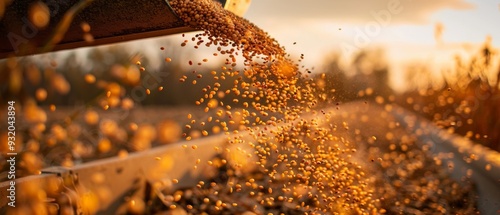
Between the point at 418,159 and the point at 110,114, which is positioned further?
the point at 110,114

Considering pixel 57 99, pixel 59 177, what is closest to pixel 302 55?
pixel 59 177

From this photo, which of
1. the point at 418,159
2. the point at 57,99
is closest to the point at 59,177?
the point at 418,159

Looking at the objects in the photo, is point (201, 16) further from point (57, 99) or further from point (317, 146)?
point (57, 99)

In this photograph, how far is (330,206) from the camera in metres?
3.19

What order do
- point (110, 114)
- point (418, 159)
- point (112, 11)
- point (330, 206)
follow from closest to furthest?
point (112, 11), point (330, 206), point (418, 159), point (110, 114)

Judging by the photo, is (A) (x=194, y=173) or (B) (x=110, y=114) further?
(B) (x=110, y=114)

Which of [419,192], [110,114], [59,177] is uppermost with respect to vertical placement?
[110,114]

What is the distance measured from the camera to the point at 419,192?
4.07 metres

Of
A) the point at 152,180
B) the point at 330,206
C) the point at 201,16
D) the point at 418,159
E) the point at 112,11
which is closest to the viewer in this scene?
the point at 112,11

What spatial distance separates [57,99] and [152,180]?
30.2ft

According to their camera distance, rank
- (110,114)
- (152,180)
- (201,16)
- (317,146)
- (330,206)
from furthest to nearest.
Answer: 1. (110,114)
2. (317,146)
3. (330,206)
4. (152,180)
5. (201,16)

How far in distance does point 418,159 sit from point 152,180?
10.9 ft

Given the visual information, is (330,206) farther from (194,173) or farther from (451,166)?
(451,166)

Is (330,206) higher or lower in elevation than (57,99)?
lower
